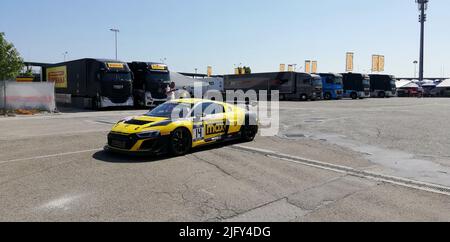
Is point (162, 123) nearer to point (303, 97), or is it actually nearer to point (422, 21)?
point (303, 97)

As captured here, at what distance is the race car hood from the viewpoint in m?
8.06

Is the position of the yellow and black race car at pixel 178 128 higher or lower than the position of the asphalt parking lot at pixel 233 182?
higher

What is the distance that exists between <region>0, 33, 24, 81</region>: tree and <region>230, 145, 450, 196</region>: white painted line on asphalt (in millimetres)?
37498

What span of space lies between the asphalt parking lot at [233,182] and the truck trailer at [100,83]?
1313 centimetres

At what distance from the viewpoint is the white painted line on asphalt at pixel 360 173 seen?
6184 millimetres

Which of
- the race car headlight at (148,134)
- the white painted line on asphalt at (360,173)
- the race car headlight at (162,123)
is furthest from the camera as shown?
the race car headlight at (162,123)

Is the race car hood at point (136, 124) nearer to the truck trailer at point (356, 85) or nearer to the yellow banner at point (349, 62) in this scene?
the truck trailer at point (356, 85)

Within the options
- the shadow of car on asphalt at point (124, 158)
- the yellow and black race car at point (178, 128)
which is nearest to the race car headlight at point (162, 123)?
the yellow and black race car at point (178, 128)

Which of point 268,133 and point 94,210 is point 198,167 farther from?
point 268,133

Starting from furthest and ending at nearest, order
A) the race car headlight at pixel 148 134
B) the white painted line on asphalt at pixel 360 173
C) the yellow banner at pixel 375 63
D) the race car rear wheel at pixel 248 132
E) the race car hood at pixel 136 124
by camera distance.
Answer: the yellow banner at pixel 375 63
the race car rear wheel at pixel 248 132
the race car hood at pixel 136 124
the race car headlight at pixel 148 134
the white painted line on asphalt at pixel 360 173

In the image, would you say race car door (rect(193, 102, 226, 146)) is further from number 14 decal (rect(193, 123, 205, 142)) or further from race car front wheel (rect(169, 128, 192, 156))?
race car front wheel (rect(169, 128, 192, 156))

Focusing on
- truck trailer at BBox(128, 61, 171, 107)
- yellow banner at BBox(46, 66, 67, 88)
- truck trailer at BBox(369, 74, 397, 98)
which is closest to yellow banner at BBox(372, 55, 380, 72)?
truck trailer at BBox(369, 74, 397, 98)

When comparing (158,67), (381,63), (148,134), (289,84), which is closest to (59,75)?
(158,67)
